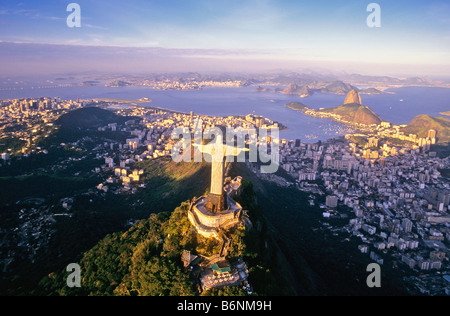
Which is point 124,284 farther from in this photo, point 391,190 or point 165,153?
point 391,190

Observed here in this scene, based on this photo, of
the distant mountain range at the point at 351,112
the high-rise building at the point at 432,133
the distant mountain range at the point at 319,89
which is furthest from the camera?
the distant mountain range at the point at 319,89

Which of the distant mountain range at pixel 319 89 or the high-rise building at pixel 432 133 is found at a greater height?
the distant mountain range at pixel 319 89

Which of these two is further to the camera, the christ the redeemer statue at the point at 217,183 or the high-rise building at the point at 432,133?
the high-rise building at the point at 432,133

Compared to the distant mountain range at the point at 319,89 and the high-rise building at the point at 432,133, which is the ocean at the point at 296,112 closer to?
the distant mountain range at the point at 319,89

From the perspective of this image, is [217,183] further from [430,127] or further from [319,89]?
[319,89]

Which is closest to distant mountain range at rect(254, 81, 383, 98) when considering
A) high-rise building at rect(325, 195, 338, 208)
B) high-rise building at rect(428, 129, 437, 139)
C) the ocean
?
the ocean

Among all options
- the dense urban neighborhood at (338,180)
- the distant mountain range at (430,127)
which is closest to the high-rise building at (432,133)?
the dense urban neighborhood at (338,180)

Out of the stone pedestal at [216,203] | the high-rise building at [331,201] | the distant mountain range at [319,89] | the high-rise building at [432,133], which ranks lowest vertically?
the high-rise building at [331,201]

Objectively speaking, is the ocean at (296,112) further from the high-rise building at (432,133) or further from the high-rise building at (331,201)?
the high-rise building at (331,201)

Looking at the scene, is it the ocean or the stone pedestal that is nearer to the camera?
the stone pedestal

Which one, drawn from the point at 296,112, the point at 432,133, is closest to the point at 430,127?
the point at 432,133

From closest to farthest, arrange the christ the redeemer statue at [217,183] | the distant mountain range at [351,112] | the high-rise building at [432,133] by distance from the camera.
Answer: the christ the redeemer statue at [217,183] → the high-rise building at [432,133] → the distant mountain range at [351,112]

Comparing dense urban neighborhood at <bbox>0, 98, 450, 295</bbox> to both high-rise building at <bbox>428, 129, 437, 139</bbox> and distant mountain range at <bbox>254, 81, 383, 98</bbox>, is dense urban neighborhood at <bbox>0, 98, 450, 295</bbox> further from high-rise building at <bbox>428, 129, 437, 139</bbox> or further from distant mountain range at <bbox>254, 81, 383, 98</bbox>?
Result: distant mountain range at <bbox>254, 81, 383, 98</bbox>
